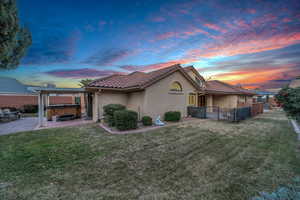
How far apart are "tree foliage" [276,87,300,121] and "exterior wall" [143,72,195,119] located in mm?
7331

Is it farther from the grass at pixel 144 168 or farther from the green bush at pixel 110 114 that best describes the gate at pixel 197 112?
the green bush at pixel 110 114

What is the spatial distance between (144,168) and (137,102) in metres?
7.22

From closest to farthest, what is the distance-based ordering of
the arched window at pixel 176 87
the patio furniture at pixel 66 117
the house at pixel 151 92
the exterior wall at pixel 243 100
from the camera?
1. the house at pixel 151 92
2. the patio furniture at pixel 66 117
3. the arched window at pixel 176 87
4. the exterior wall at pixel 243 100

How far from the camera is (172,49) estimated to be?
1300 cm

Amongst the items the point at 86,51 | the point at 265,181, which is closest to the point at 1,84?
the point at 86,51

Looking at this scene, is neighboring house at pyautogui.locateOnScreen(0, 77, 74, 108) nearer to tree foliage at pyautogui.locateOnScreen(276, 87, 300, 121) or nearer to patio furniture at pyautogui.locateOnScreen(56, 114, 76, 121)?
patio furniture at pyautogui.locateOnScreen(56, 114, 76, 121)

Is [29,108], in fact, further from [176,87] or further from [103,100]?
[176,87]

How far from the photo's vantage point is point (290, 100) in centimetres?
350

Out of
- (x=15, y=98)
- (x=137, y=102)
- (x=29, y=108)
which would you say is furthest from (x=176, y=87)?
(x=15, y=98)

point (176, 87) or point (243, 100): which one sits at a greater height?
point (176, 87)

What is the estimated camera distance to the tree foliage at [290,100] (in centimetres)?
335

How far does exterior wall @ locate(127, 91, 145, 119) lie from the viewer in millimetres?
10005

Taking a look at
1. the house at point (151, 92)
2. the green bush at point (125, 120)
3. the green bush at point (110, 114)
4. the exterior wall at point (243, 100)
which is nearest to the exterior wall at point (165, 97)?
the house at point (151, 92)

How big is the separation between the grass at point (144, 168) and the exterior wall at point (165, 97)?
449cm
